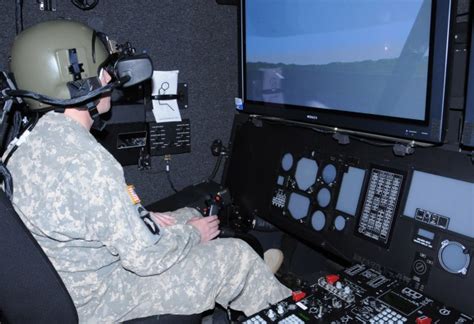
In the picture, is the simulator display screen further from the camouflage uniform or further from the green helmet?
the green helmet

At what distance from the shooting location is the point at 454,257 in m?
1.27

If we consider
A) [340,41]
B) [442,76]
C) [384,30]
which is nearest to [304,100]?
[340,41]

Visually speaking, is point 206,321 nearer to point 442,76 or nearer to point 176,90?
point 176,90

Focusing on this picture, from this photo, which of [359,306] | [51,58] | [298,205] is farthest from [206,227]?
[51,58]

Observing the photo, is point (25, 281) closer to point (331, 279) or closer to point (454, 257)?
point (331, 279)

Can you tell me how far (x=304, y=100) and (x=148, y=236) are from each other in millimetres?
859

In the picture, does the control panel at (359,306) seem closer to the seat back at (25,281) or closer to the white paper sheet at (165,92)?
the seat back at (25,281)

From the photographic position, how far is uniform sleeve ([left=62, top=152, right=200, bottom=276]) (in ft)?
3.54

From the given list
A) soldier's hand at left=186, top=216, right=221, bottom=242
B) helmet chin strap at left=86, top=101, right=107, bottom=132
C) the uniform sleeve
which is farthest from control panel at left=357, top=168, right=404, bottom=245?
helmet chin strap at left=86, top=101, right=107, bottom=132

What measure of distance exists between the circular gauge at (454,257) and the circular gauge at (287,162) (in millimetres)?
682

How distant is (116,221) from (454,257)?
0.95 meters

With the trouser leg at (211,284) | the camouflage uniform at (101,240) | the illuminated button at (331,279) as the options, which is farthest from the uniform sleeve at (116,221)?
the illuminated button at (331,279)

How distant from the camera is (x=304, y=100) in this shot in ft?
5.57

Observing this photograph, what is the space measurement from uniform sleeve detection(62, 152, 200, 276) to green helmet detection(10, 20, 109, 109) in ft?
0.82
